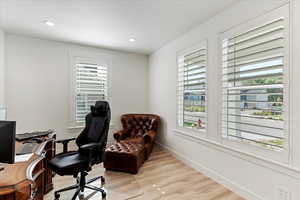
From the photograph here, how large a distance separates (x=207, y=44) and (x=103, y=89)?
282 cm

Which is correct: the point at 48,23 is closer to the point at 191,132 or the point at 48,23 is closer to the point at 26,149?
the point at 26,149

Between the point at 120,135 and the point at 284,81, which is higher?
the point at 284,81

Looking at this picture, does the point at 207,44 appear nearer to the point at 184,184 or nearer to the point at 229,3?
the point at 229,3

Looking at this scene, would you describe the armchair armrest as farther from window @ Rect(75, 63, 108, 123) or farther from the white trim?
the white trim

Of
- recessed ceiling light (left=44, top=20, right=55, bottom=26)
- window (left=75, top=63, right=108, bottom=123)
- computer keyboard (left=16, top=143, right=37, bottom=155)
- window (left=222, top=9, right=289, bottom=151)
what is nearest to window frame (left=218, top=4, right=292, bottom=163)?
window (left=222, top=9, right=289, bottom=151)

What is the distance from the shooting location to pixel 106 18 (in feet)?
8.68

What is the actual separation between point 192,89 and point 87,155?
2196 mm

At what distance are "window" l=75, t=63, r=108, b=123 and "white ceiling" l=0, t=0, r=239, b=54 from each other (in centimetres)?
75

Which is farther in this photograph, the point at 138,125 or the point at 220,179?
the point at 138,125

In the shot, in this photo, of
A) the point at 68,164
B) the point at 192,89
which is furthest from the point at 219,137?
the point at 68,164

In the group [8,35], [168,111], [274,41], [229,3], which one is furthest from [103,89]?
[274,41]

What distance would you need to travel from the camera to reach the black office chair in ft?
6.43

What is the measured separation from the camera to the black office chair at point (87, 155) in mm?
1960

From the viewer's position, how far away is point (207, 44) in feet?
8.97
